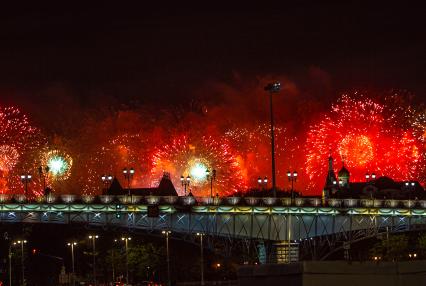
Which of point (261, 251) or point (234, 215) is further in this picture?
point (261, 251)

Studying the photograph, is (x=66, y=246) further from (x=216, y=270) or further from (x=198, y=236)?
(x=198, y=236)

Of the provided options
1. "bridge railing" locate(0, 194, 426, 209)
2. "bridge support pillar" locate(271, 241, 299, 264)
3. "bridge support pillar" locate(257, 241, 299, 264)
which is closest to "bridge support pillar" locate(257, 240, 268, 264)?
"bridge support pillar" locate(257, 241, 299, 264)

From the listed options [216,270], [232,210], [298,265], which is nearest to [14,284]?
[216,270]

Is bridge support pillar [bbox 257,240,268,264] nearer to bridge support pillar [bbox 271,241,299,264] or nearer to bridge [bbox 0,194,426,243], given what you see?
bridge [bbox 0,194,426,243]

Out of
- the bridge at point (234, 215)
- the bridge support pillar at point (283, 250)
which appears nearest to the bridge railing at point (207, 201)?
the bridge at point (234, 215)

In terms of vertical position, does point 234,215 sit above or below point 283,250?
above

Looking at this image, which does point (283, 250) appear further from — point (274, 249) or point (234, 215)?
point (234, 215)

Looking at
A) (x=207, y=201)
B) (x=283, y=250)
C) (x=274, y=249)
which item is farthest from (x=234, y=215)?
(x=283, y=250)

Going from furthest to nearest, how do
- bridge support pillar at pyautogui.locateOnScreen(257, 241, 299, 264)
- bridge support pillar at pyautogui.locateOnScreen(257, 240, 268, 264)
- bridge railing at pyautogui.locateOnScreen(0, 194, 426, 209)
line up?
bridge support pillar at pyautogui.locateOnScreen(257, 240, 268, 264)
bridge support pillar at pyautogui.locateOnScreen(257, 241, 299, 264)
bridge railing at pyautogui.locateOnScreen(0, 194, 426, 209)

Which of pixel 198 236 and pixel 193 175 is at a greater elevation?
pixel 193 175
